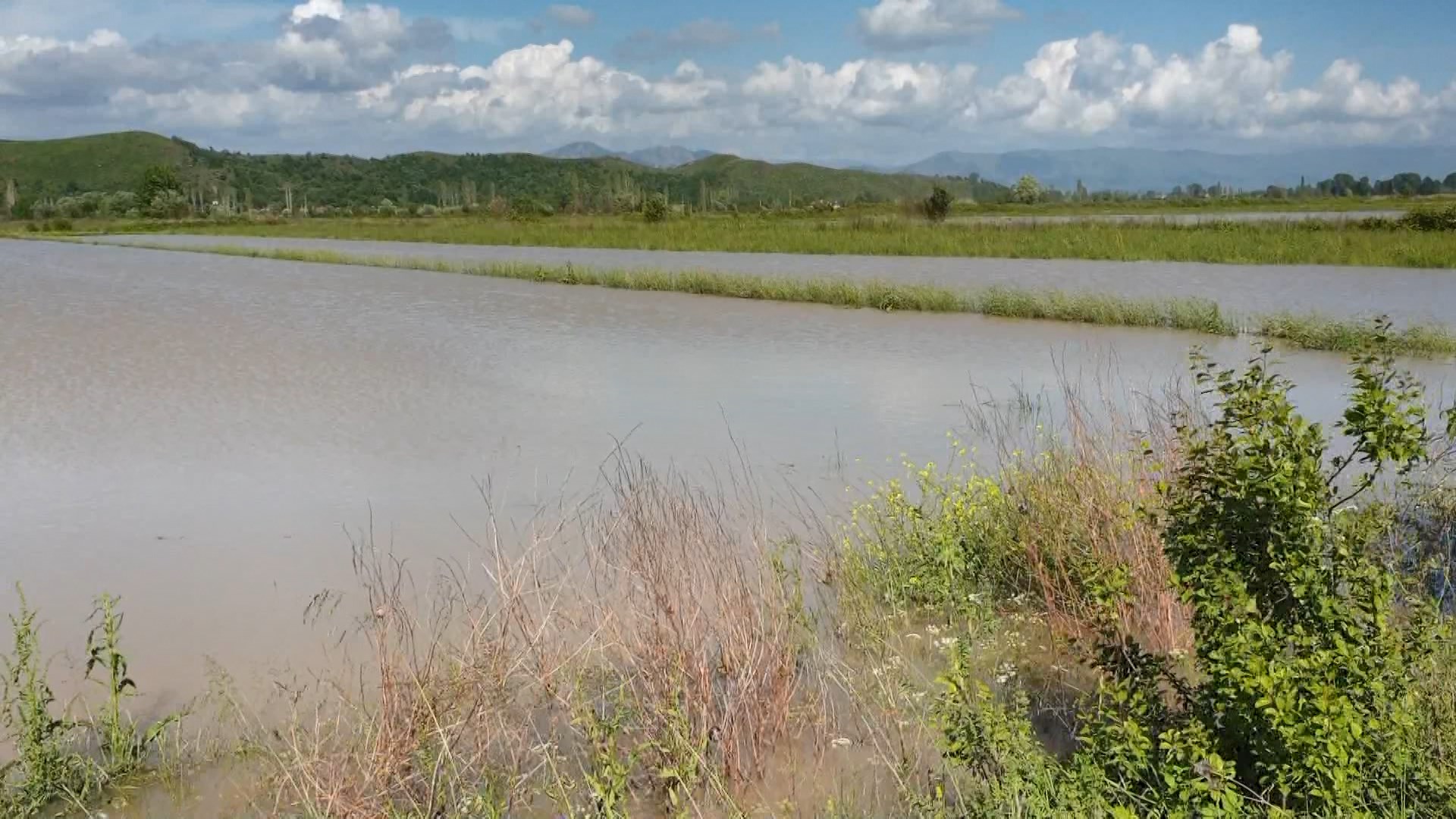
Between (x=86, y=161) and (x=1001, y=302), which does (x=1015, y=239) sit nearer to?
(x=1001, y=302)

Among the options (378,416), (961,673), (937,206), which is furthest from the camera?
(937,206)

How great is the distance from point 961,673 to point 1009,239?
27.9 metres

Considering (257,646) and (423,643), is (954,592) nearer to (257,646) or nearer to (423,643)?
(423,643)

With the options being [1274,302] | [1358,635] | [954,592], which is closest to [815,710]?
[954,592]

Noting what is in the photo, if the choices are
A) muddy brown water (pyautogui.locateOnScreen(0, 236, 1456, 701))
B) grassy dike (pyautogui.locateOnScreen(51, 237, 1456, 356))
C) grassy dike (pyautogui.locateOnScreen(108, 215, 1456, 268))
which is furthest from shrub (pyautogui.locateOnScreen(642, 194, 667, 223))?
muddy brown water (pyautogui.locateOnScreen(0, 236, 1456, 701))

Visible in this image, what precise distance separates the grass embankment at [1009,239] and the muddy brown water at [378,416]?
19.0ft

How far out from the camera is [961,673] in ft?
11.2

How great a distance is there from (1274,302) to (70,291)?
22966 millimetres

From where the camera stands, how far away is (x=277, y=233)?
5050 cm

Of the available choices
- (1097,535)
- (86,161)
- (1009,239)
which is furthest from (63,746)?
(86,161)

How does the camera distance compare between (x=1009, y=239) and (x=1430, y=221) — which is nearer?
(x=1430, y=221)

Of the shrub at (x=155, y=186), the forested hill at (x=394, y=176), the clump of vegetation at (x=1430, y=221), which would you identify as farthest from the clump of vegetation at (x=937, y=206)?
the forested hill at (x=394, y=176)

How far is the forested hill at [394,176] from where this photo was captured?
117 meters

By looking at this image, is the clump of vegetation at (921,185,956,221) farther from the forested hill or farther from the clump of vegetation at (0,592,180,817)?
the forested hill
